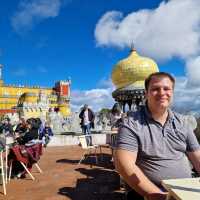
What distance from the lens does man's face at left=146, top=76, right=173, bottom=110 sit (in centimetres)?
306

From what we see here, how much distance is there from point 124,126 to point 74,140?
14327 millimetres

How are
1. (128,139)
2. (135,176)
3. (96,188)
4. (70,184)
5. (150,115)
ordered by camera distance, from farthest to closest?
(70,184), (96,188), (150,115), (128,139), (135,176)

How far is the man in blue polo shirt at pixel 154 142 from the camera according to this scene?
9.67ft

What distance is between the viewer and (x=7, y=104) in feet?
228

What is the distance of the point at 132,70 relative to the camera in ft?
109

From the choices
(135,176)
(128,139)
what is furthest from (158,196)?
(128,139)

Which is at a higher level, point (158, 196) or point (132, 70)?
point (132, 70)

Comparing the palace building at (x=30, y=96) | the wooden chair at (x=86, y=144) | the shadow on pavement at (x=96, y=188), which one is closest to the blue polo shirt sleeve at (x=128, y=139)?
the shadow on pavement at (x=96, y=188)

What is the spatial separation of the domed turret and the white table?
26946mm

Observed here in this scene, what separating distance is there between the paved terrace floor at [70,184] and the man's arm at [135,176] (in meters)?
3.49

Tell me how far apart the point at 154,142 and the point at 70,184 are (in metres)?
4.88

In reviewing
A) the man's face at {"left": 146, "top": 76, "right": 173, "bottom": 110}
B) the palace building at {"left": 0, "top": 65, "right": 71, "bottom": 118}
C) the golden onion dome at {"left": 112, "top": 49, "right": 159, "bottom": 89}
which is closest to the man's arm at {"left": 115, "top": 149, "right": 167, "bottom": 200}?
the man's face at {"left": 146, "top": 76, "right": 173, "bottom": 110}

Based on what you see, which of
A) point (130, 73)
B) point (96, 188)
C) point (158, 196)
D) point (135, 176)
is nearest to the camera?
point (158, 196)

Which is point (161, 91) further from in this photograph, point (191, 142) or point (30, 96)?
point (30, 96)
